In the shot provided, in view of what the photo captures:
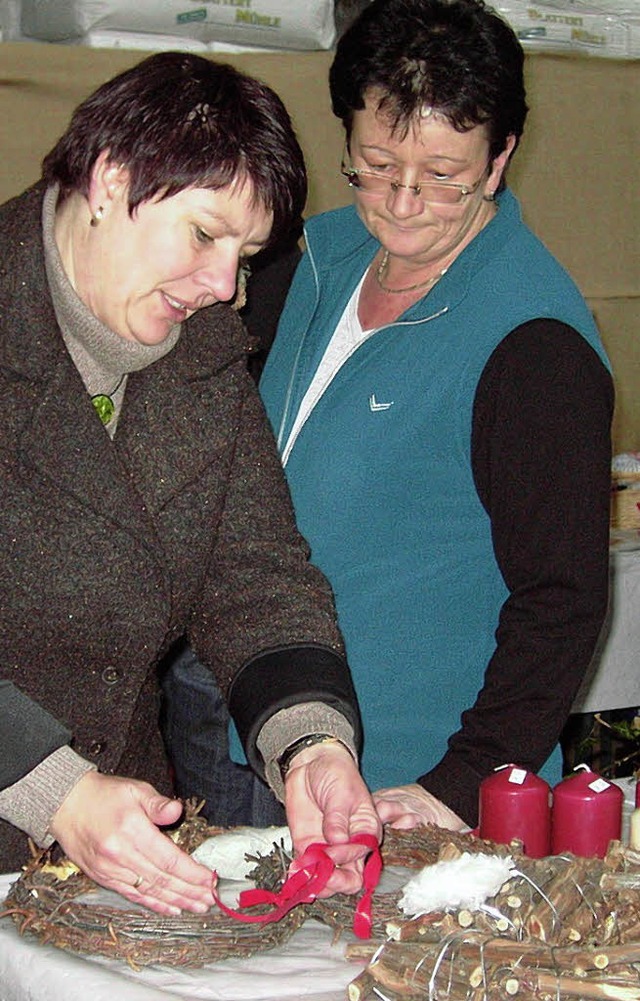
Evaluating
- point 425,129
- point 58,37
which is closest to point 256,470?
point 425,129

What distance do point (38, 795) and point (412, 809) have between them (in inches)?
18.3

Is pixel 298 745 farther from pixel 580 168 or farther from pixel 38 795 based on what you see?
pixel 580 168

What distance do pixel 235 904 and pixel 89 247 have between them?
25.7 inches

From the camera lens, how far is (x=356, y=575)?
1.74 m

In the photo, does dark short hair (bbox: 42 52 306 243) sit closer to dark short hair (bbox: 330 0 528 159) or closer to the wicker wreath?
dark short hair (bbox: 330 0 528 159)

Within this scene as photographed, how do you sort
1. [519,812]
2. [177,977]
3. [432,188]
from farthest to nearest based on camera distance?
[432,188] < [519,812] < [177,977]

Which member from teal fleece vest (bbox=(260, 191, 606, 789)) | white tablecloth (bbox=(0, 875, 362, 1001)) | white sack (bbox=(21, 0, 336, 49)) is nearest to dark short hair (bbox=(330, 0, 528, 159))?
teal fleece vest (bbox=(260, 191, 606, 789))

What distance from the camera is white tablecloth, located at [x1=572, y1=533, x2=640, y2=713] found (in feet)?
9.49

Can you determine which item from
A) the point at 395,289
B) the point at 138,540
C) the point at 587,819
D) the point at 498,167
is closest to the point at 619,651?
the point at 395,289

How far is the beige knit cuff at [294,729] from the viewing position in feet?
4.71

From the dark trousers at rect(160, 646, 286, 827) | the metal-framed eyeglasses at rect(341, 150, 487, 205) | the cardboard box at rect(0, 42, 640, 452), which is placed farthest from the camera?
the cardboard box at rect(0, 42, 640, 452)

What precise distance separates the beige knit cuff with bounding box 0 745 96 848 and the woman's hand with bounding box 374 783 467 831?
375 mm

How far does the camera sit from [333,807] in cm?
135

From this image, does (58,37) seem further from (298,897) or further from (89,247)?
(298,897)
